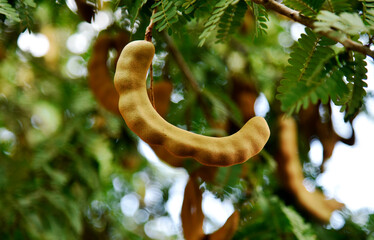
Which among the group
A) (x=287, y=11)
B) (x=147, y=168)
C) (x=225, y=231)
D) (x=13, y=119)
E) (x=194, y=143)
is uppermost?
(x=287, y=11)

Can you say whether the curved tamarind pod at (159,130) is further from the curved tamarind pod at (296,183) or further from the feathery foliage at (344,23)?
the curved tamarind pod at (296,183)

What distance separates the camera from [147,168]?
8.66ft

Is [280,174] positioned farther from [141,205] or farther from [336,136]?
[141,205]

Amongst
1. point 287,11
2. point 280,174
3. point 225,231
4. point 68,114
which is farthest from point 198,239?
point 68,114

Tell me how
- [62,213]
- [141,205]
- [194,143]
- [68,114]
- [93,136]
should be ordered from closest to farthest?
[194,143] < [62,213] < [93,136] < [68,114] < [141,205]

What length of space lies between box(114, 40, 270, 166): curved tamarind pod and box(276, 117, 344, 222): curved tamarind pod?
0.96 metres

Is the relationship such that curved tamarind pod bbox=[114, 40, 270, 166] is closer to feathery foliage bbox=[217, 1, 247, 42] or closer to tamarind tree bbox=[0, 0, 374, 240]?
tamarind tree bbox=[0, 0, 374, 240]

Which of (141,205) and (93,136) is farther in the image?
(141,205)

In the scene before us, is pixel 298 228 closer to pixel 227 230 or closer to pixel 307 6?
pixel 227 230

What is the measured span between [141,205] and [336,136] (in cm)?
136

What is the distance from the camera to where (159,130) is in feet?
2.25

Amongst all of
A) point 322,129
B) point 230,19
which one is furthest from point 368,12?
point 322,129

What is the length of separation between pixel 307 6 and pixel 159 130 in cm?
39

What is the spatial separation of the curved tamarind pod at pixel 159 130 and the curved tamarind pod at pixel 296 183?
96 centimetres
